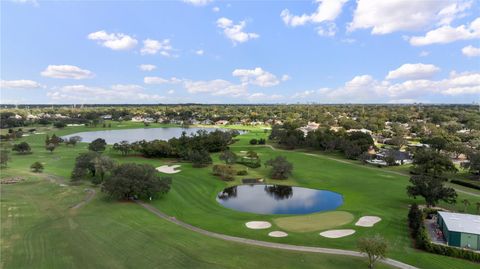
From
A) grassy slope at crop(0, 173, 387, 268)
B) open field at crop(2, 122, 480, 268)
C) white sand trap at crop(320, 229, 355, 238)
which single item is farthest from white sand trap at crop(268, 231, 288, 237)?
grassy slope at crop(0, 173, 387, 268)

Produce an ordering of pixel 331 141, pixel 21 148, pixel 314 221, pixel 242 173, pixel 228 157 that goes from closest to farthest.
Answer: pixel 314 221 → pixel 242 173 → pixel 228 157 → pixel 21 148 → pixel 331 141

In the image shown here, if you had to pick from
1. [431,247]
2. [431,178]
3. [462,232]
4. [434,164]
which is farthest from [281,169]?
[462,232]

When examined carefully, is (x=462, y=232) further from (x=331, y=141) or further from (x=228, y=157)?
(x=331, y=141)

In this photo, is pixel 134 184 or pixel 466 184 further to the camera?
pixel 466 184

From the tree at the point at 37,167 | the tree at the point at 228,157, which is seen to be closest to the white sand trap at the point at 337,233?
the tree at the point at 228,157

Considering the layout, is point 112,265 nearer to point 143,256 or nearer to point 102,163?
point 143,256
